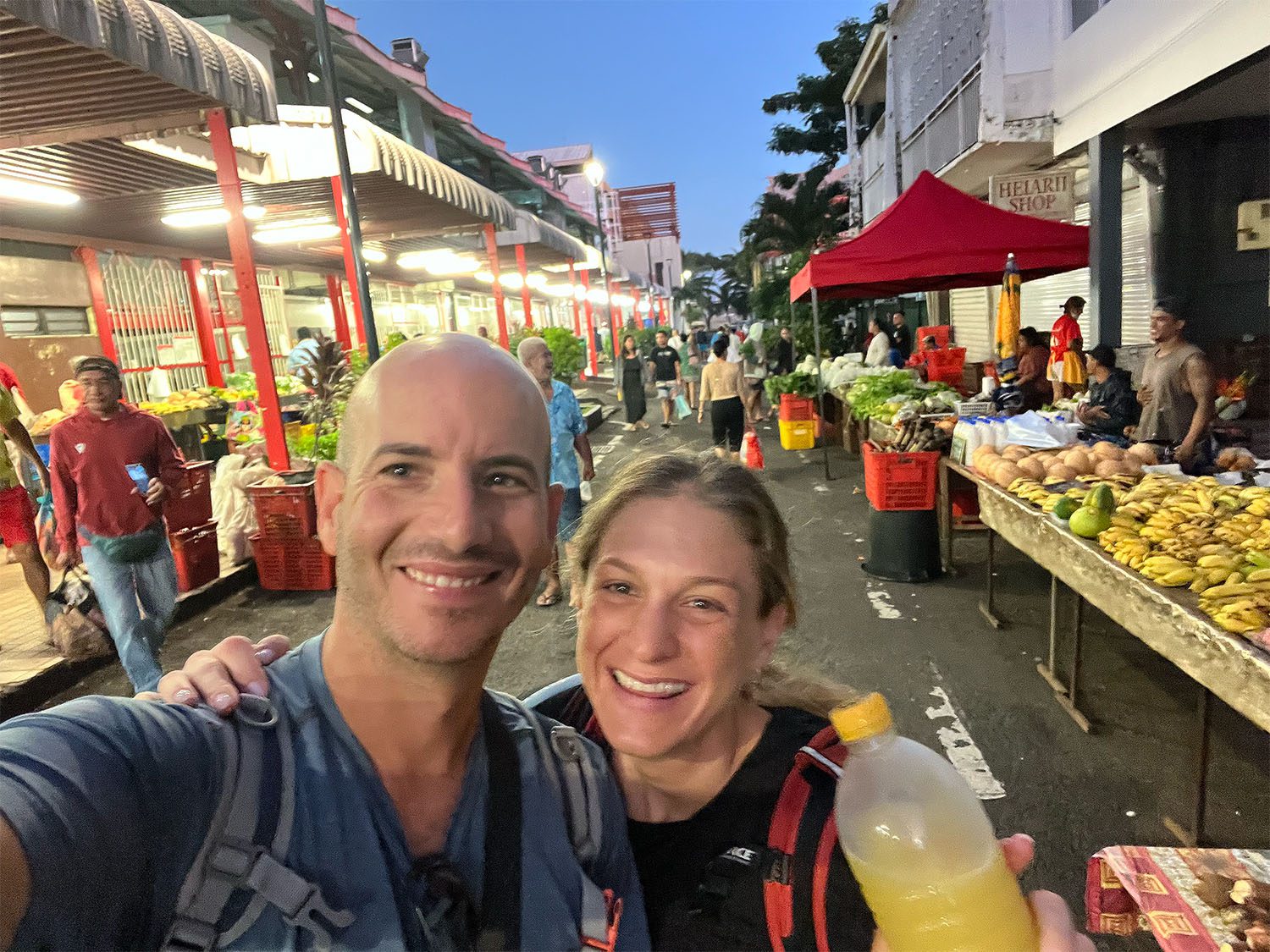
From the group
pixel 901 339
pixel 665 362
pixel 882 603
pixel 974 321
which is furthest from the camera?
pixel 901 339

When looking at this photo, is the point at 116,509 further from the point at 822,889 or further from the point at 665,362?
the point at 665,362

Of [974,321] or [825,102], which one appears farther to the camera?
[825,102]

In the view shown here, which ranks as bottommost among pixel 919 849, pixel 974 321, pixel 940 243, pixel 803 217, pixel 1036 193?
pixel 919 849

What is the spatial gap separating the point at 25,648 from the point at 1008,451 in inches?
308

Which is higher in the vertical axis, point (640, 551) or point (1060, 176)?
point (1060, 176)

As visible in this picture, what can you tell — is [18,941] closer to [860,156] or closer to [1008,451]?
[1008,451]

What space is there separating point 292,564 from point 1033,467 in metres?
6.58

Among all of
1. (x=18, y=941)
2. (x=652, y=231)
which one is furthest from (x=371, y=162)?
(x=652, y=231)

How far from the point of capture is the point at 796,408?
42.3 feet

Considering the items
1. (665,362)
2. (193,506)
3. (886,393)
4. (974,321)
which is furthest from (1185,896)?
(974,321)

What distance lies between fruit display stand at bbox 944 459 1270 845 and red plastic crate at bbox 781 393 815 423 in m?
7.76

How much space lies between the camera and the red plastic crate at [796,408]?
1278cm

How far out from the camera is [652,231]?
279ft

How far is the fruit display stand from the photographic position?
2498 millimetres
